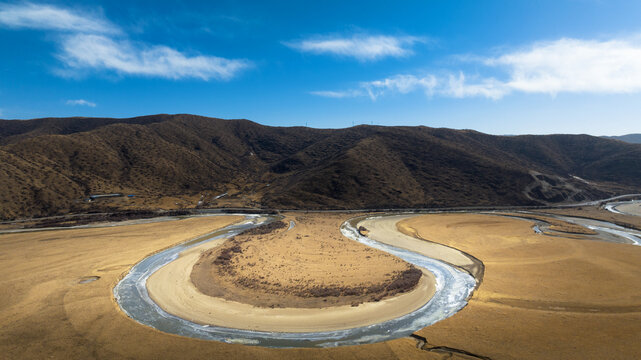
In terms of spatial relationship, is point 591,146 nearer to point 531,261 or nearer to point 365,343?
point 531,261

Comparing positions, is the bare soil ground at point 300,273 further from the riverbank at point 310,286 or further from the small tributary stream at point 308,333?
the small tributary stream at point 308,333

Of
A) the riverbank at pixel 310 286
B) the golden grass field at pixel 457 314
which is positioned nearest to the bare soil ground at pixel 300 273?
the riverbank at pixel 310 286

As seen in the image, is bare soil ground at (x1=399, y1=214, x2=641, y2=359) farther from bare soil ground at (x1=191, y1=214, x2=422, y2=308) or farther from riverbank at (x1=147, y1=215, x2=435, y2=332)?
bare soil ground at (x1=191, y1=214, x2=422, y2=308)

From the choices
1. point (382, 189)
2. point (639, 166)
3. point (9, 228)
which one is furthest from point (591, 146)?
point (9, 228)

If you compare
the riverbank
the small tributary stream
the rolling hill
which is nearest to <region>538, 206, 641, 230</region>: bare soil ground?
the rolling hill

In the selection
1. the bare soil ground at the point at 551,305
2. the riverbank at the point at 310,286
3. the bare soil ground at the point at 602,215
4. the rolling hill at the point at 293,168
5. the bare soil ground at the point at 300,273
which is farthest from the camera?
the rolling hill at the point at 293,168
